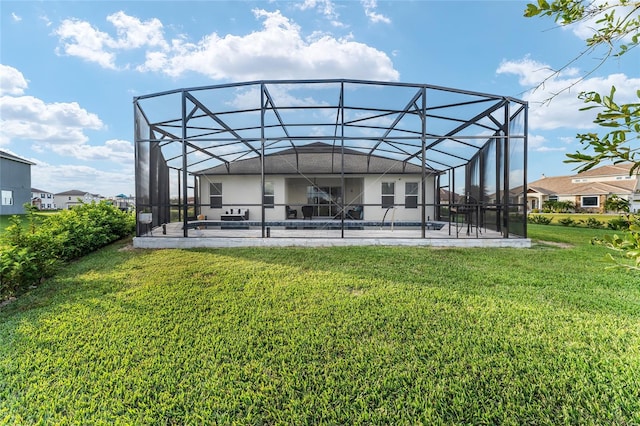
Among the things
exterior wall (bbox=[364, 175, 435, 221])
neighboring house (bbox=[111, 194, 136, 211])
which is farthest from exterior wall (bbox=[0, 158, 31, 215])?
exterior wall (bbox=[364, 175, 435, 221])

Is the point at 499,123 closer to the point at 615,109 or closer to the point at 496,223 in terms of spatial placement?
the point at 496,223

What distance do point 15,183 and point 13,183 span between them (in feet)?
0.47

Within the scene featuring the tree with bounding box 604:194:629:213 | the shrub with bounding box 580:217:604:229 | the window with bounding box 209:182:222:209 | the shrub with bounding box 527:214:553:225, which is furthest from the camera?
the shrub with bounding box 527:214:553:225

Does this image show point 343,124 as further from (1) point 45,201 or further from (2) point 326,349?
(1) point 45,201

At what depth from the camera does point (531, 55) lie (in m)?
6.29

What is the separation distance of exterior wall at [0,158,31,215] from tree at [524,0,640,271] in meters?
24.3

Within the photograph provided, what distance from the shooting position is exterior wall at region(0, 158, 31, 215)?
17234mm

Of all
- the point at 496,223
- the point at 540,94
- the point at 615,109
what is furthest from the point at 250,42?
the point at 496,223

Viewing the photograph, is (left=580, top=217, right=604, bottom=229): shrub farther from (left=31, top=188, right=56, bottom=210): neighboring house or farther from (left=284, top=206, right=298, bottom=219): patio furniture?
(left=31, top=188, right=56, bottom=210): neighboring house

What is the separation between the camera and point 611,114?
3.76ft

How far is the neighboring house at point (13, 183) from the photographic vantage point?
676 inches

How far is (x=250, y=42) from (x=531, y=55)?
6329mm

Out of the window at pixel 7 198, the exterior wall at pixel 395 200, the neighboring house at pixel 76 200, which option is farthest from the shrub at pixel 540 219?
the window at pixel 7 198

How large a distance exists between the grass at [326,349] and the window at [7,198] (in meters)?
18.7
